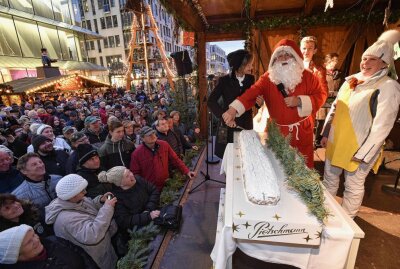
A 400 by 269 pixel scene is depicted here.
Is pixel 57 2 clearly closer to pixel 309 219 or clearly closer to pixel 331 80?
pixel 331 80

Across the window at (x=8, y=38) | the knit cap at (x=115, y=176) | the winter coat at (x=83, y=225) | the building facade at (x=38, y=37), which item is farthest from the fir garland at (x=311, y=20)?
the window at (x=8, y=38)

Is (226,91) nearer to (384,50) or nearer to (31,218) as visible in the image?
(384,50)

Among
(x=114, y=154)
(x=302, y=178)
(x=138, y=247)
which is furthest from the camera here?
(x=114, y=154)

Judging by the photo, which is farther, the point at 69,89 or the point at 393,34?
the point at 69,89

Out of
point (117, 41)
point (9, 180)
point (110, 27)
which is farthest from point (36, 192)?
point (110, 27)

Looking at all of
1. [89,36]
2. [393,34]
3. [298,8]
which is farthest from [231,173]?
[89,36]

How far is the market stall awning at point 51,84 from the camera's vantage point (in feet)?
43.8

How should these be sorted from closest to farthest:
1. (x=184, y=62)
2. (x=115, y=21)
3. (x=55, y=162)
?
(x=55, y=162) → (x=184, y=62) → (x=115, y=21)

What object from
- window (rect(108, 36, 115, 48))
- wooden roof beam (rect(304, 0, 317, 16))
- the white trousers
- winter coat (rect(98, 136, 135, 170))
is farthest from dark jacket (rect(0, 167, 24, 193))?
window (rect(108, 36, 115, 48))

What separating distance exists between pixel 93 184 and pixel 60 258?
108 centimetres

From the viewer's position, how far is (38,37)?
22438 mm

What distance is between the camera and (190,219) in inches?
126

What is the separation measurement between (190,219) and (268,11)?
5.14m

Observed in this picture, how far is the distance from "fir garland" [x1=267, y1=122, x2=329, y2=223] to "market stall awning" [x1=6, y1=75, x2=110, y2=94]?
617 inches
